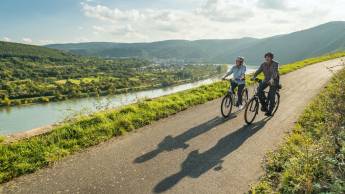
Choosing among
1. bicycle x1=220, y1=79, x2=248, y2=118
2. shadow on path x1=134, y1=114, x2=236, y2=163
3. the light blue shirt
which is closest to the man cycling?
the light blue shirt

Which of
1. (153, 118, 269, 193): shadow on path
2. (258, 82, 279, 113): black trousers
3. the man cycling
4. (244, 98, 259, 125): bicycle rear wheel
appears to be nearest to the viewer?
(153, 118, 269, 193): shadow on path

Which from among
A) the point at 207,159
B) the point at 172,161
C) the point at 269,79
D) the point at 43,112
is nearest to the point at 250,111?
the point at 269,79

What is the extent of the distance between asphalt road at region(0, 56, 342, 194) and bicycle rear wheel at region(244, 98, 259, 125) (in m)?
0.25

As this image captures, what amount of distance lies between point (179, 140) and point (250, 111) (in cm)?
315

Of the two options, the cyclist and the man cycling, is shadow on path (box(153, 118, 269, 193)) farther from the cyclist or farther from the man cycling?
the cyclist

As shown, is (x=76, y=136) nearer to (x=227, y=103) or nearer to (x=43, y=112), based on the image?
(x=227, y=103)

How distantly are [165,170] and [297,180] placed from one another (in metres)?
2.68

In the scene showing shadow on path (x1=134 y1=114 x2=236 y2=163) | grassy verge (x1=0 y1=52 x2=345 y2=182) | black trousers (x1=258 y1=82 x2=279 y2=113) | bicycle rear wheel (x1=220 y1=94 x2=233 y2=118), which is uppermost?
black trousers (x1=258 y1=82 x2=279 y2=113)

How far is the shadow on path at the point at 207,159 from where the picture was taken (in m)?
6.00

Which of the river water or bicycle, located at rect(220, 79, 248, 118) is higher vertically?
bicycle, located at rect(220, 79, 248, 118)

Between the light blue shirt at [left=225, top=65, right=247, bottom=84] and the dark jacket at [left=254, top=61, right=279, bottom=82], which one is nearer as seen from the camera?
the dark jacket at [left=254, top=61, right=279, bottom=82]

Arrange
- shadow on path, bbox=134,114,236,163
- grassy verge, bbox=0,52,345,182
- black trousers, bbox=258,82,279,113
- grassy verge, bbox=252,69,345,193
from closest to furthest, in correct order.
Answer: grassy verge, bbox=252,69,345,193 → grassy verge, bbox=0,52,345,182 → shadow on path, bbox=134,114,236,163 → black trousers, bbox=258,82,279,113

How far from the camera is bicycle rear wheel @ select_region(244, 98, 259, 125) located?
10.0 metres

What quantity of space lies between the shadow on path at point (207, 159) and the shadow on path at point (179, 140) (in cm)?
67
